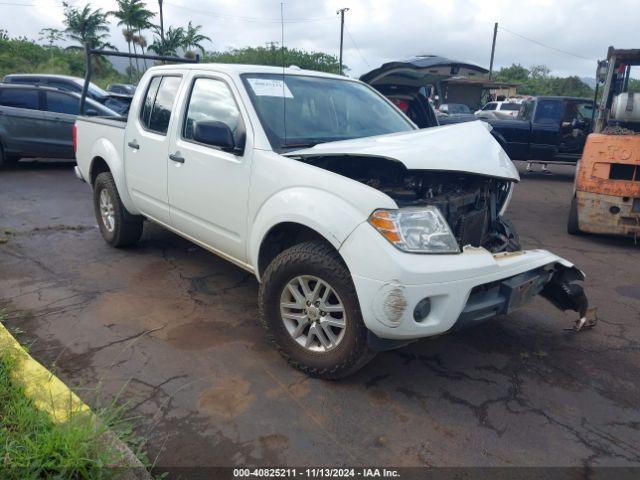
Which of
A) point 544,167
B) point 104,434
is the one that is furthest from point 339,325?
point 544,167

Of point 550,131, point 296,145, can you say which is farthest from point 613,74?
point 296,145

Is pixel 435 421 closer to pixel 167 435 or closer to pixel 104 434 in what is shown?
pixel 167 435

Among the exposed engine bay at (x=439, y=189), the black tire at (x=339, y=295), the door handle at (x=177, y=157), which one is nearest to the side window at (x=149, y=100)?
the door handle at (x=177, y=157)

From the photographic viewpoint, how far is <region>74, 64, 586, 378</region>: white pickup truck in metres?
2.65

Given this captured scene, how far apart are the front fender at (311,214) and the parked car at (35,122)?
7.64m

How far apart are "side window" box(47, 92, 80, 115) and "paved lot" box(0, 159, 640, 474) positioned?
5.82 m

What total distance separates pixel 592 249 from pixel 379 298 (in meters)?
4.45

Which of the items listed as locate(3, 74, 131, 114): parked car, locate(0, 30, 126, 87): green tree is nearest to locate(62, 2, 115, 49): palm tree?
locate(0, 30, 126, 87): green tree

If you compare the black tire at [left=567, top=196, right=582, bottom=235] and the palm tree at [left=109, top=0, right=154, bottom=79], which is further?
the palm tree at [left=109, top=0, right=154, bottom=79]

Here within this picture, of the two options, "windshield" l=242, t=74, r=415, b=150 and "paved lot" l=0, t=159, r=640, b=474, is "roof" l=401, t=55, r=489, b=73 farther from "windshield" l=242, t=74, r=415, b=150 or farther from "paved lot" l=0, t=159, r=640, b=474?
"paved lot" l=0, t=159, r=640, b=474

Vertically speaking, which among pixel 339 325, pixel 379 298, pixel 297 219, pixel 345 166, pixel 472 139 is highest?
pixel 472 139

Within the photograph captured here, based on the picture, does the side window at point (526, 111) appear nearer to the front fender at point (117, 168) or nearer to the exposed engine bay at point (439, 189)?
the exposed engine bay at point (439, 189)

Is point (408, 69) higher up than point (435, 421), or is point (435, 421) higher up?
point (408, 69)

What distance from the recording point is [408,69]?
4.91 meters
